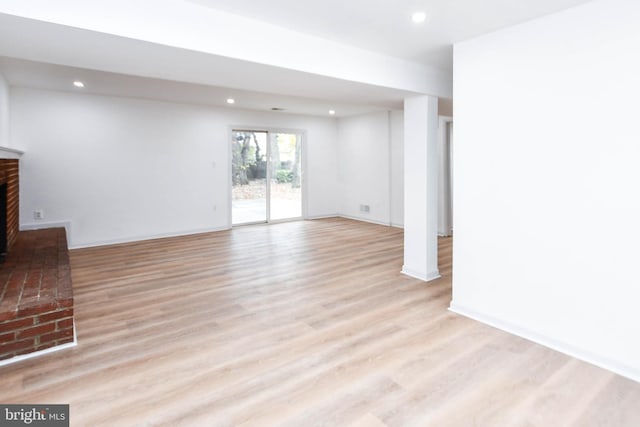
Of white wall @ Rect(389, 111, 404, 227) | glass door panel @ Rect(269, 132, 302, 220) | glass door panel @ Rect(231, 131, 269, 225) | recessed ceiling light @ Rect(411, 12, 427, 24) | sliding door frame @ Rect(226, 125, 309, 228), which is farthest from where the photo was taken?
glass door panel @ Rect(269, 132, 302, 220)

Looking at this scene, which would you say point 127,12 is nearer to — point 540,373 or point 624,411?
point 540,373

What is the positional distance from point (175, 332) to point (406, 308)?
6.39 ft

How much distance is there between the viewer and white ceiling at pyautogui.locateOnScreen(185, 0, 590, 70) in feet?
7.91

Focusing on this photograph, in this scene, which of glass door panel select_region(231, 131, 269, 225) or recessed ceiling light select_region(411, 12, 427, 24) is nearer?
recessed ceiling light select_region(411, 12, 427, 24)

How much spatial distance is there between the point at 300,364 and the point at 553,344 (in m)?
1.79

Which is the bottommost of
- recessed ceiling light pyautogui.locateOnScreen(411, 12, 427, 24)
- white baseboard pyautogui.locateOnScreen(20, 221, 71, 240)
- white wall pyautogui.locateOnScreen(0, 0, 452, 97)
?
white baseboard pyautogui.locateOnScreen(20, 221, 71, 240)

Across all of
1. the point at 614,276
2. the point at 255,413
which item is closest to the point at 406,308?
the point at 614,276

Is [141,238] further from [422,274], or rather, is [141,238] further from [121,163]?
[422,274]

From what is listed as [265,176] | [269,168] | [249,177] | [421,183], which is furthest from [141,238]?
[421,183]

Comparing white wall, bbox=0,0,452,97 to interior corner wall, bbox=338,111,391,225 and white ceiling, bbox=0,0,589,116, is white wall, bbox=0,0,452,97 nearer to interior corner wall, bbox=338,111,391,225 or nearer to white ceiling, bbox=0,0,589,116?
white ceiling, bbox=0,0,589,116

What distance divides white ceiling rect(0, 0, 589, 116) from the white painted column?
39 centimetres

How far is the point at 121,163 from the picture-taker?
6.04 m

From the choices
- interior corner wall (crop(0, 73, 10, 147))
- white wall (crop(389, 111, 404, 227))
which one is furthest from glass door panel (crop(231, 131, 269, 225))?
interior corner wall (crop(0, 73, 10, 147))

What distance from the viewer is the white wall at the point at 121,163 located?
5.36m
